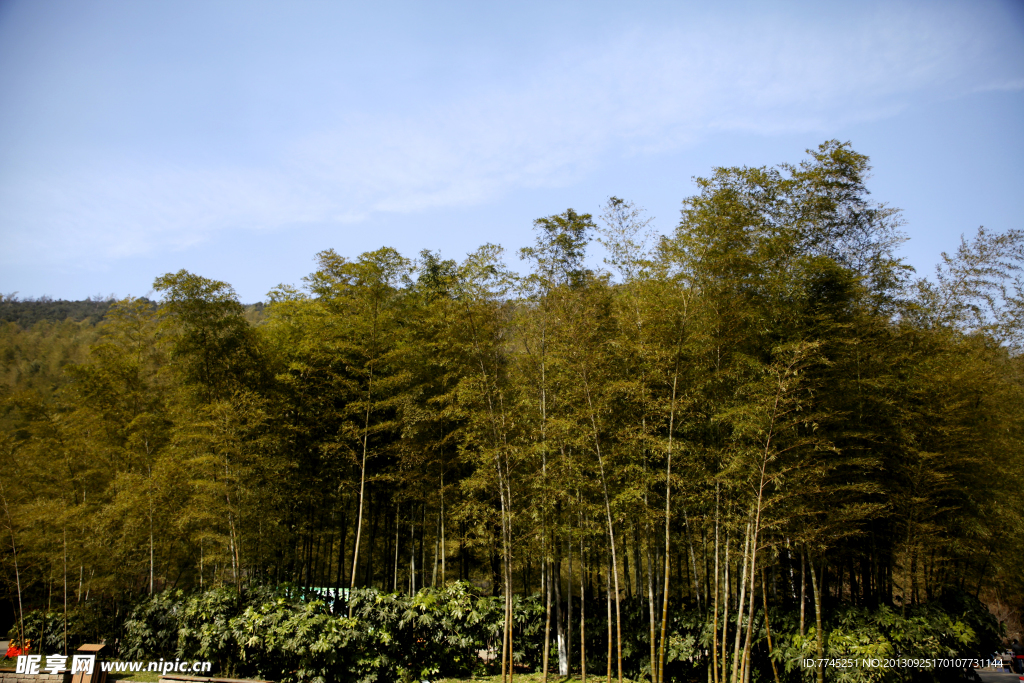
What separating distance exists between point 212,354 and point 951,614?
1170 cm

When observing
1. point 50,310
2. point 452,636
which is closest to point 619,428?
point 452,636

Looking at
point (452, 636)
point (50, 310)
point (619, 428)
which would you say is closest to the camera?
point (619, 428)

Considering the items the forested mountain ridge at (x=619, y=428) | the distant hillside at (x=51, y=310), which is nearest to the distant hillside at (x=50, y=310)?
the distant hillside at (x=51, y=310)

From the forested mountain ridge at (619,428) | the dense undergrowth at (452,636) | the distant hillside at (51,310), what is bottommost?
the dense undergrowth at (452,636)

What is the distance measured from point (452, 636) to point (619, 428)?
12.8ft

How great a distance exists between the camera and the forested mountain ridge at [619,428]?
686cm

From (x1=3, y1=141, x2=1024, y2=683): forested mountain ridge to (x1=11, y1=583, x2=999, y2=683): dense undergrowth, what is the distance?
0.43 ft

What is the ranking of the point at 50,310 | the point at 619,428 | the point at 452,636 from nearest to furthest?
the point at 619,428 → the point at 452,636 → the point at 50,310

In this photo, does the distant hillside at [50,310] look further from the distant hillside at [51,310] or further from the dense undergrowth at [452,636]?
the dense undergrowth at [452,636]

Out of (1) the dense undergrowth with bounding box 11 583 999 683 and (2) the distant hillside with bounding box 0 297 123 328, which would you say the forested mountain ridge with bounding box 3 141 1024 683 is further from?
(2) the distant hillside with bounding box 0 297 123 328

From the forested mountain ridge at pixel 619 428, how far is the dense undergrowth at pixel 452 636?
0.13m

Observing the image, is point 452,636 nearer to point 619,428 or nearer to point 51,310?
point 619,428

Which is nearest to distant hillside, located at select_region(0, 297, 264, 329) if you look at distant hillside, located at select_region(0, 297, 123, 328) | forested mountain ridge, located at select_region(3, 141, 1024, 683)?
distant hillside, located at select_region(0, 297, 123, 328)

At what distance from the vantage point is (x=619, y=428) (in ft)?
24.2
